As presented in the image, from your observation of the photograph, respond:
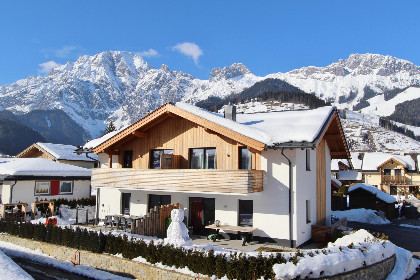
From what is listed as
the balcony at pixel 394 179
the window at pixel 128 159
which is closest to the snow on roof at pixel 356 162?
the balcony at pixel 394 179

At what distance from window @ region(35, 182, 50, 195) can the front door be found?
15940mm

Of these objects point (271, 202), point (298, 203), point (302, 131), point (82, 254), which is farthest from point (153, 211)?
point (302, 131)

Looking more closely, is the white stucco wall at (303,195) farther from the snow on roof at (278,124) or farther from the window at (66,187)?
the window at (66,187)

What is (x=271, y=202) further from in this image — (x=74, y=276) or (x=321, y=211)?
(x=74, y=276)

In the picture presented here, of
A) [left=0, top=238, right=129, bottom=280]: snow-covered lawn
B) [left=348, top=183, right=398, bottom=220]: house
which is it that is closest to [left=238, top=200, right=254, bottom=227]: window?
[left=0, top=238, right=129, bottom=280]: snow-covered lawn

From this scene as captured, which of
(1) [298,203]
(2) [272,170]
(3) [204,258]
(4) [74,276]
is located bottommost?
(4) [74,276]

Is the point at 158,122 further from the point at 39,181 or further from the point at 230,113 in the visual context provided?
the point at 39,181

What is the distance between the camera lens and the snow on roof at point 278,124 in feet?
55.1

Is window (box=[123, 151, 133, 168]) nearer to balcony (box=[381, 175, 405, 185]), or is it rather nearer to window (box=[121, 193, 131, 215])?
window (box=[121, 193, 131, 215])

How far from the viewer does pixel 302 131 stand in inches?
677

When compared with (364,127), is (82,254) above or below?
below

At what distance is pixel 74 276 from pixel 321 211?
14251 millimetres

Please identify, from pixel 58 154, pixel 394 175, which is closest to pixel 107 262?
pixel 58 154

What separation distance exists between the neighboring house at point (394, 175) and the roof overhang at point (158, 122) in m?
49.8
